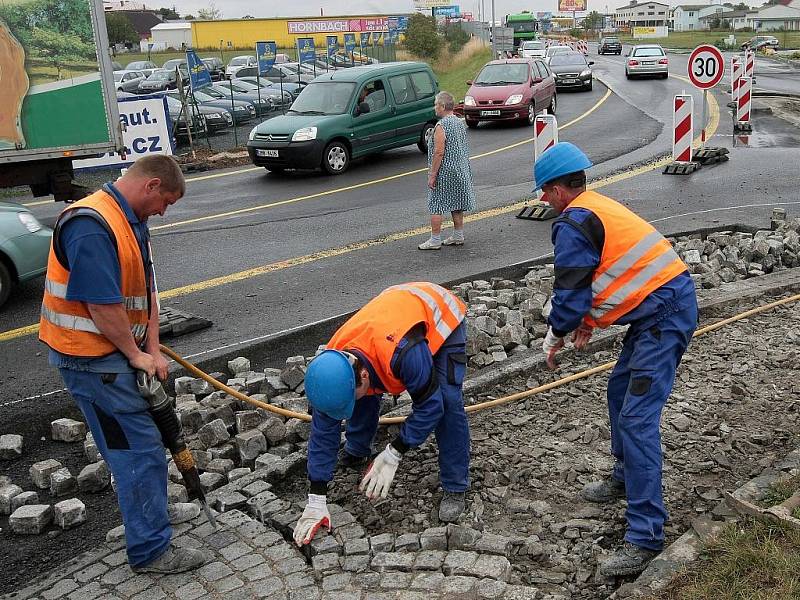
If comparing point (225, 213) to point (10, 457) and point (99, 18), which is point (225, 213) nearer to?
point (99, 18)

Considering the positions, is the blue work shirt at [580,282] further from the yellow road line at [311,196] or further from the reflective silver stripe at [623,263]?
the yellow road line at [311,196]

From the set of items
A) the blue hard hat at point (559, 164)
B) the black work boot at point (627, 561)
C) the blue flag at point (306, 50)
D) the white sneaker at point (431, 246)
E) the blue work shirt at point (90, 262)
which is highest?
the blue flag at point (306, 50)

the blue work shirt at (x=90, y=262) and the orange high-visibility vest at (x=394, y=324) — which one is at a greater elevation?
the blue work shirt at (x=90, y=262)

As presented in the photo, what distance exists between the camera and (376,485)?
13.3ft

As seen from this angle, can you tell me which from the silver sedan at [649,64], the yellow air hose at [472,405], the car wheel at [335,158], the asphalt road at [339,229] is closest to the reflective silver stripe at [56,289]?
the yellow air hose at [472,405]

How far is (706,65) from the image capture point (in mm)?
13312

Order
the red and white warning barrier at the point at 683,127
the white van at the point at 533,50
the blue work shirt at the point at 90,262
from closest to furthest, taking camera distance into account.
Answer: the blue work shirt at the point at 90,262 < the red and white warning barrier at the point at 683,127 < the white van at the point at 533,50

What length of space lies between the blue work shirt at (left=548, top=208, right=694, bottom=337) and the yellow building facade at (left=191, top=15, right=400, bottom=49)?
205 ft

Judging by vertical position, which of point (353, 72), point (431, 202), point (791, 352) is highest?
point (353, 72)

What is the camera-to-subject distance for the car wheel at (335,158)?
1564 cm

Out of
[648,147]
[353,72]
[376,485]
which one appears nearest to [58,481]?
[376,485]

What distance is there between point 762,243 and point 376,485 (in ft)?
20.0

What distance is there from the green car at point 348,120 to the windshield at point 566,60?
1475 centimetres

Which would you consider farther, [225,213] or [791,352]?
[225,213]
